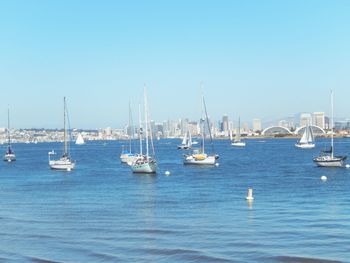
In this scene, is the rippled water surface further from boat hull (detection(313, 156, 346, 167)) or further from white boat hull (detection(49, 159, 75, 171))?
white boat hull (detection(49, 159, 75, 171))

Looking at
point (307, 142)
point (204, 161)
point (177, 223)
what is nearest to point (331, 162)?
point (204, 161)

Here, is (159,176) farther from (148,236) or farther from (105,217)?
(148,236)

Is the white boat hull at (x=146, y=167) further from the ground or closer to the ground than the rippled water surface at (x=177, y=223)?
further from the ground

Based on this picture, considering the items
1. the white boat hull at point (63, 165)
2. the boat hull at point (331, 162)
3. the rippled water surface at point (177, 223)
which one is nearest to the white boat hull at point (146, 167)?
the rippled water surface at point (177, 223)

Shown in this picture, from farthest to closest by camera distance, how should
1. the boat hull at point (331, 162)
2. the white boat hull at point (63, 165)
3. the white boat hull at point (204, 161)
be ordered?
1. the white boat hull at point (204, 161)
2. the white boat hull at point (63, 165)
3. the boat hull at point (331, 162)

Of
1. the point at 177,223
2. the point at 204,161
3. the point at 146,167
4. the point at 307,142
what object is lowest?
the point at 177,223

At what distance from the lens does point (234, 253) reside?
26688mm

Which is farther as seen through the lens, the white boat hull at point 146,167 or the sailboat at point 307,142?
the sailboat at point 307,142

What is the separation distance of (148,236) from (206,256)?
5416 mm

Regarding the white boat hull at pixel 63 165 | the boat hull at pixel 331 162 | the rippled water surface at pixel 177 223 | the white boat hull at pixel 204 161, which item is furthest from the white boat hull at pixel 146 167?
the boat hull at pixel 331 162

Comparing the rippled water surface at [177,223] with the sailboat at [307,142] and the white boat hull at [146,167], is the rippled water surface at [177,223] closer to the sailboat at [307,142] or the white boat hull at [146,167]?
the white boat hull at [146,167]

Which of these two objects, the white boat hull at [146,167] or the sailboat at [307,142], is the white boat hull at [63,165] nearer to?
the white boat hull at [146,167]

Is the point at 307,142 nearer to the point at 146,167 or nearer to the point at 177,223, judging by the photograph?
the point at 146,167

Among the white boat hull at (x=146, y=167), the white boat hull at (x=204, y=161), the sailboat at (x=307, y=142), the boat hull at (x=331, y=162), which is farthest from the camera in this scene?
the sailboat at (x=307, y=142)
